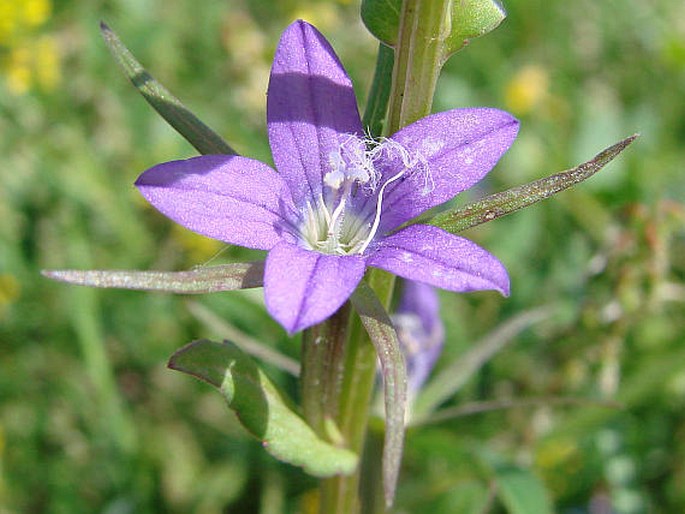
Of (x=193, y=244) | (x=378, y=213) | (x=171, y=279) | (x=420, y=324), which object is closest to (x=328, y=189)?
(x=378, y=213)

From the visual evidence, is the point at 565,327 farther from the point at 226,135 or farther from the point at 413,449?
the point at 226,135

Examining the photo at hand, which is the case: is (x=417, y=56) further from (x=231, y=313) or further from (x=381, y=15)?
(x=231, y=313)

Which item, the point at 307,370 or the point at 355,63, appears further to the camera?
the point at 355,63

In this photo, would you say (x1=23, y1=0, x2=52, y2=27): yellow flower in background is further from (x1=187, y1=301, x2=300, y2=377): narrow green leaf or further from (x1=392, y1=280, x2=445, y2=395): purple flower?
(x1=392, y1=280, x2=445, y2=395): purple flower

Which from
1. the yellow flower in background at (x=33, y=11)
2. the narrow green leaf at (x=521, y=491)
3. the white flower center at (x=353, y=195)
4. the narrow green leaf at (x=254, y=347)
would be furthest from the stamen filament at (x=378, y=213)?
the yellow flower in background at (x=33, y=11)

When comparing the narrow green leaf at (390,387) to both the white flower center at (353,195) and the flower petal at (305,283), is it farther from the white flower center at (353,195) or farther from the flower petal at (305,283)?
the white flower center at (353,195)

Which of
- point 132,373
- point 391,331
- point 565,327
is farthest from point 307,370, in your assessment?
point 132,373

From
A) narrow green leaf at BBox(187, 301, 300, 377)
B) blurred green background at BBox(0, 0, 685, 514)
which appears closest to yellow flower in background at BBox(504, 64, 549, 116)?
blurred green background at BBox(0, 0, 685, 514)
